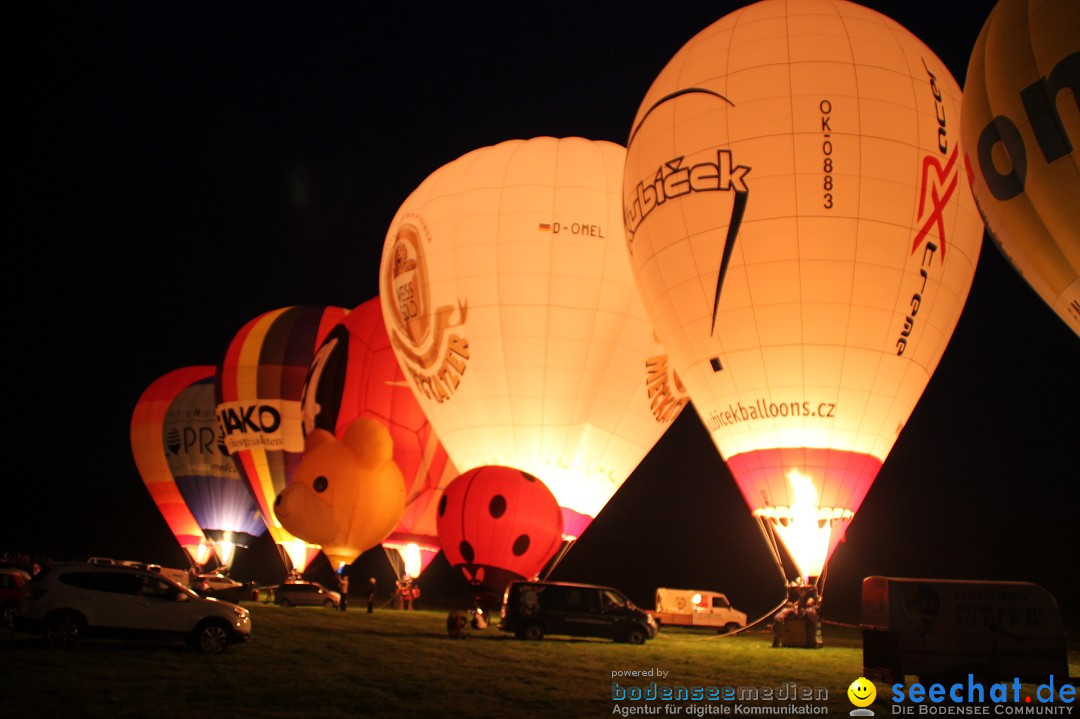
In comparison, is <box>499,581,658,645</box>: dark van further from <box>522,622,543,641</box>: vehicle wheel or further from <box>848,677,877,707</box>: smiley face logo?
<box>848,677,877,707</box>: smiley face logo

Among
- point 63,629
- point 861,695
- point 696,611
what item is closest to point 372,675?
point 63,629

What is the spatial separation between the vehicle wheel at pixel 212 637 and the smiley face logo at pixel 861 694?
5.44 m

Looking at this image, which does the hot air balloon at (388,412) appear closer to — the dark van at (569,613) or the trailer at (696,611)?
the trailer at (696,611)

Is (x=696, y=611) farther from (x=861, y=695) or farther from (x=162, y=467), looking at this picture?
(x=162, y=467)

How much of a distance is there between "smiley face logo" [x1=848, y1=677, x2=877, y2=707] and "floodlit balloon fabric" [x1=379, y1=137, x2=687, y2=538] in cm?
880

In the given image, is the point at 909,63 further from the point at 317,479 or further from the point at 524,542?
the point at 317,479

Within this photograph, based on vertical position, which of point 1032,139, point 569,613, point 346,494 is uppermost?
point 1032,139

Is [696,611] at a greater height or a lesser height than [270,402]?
lesser

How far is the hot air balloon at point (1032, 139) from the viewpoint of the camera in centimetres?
994

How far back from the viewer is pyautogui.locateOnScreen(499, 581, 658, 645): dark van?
13.3m

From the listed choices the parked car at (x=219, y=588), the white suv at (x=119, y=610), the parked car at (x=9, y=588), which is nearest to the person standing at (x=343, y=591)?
the parked car at (x=219, y=588)

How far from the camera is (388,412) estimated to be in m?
20.0

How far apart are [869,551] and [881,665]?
914 inches

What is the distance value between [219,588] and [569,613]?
35.5 ft
